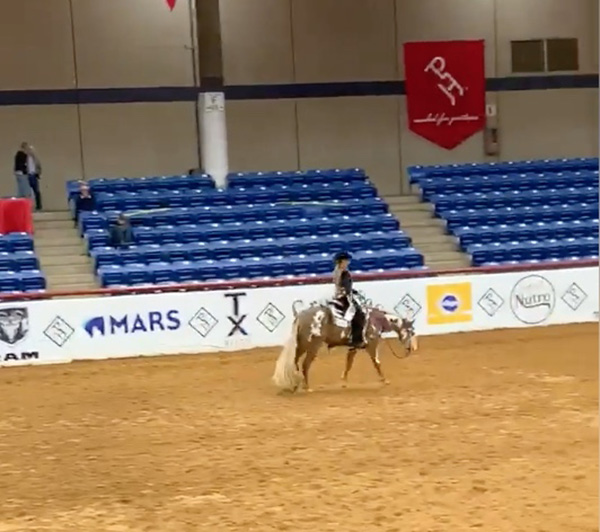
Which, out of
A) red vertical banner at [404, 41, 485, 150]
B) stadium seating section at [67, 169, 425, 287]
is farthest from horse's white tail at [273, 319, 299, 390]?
red vertical banner at [404, 41, 485, 150]

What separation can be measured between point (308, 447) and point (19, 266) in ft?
36.3

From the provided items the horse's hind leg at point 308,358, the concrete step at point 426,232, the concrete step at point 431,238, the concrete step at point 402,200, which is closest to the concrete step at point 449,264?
the concrete step at point 431,238

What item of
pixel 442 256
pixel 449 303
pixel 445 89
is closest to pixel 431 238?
pixel 442 256

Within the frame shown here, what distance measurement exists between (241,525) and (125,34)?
18.6 meters

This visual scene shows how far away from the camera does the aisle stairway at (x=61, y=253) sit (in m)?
18.7

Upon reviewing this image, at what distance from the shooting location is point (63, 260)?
1975cm

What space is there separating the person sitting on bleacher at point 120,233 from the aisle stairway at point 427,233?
6364 millimetres

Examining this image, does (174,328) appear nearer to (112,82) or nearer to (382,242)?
(382,242)

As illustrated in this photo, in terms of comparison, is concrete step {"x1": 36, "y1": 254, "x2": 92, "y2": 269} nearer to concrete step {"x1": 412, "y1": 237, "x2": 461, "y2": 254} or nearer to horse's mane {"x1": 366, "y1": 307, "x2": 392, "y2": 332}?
concrete step {"x1": 412, "y1": 237, "x2": 461, "y2": 254}

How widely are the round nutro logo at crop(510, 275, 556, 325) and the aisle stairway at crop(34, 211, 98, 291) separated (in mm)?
7925

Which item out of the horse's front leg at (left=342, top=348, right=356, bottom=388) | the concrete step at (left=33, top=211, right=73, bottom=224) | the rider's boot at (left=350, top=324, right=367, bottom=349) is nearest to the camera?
the rider's boot at (left=350, top=324, right=367, bottom=349)

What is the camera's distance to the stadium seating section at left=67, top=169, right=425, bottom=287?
1911 centimetres

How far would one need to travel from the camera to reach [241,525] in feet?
22.5

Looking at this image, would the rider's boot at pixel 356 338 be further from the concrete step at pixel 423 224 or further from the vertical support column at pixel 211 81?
the vertical support column at pixel 211 81
